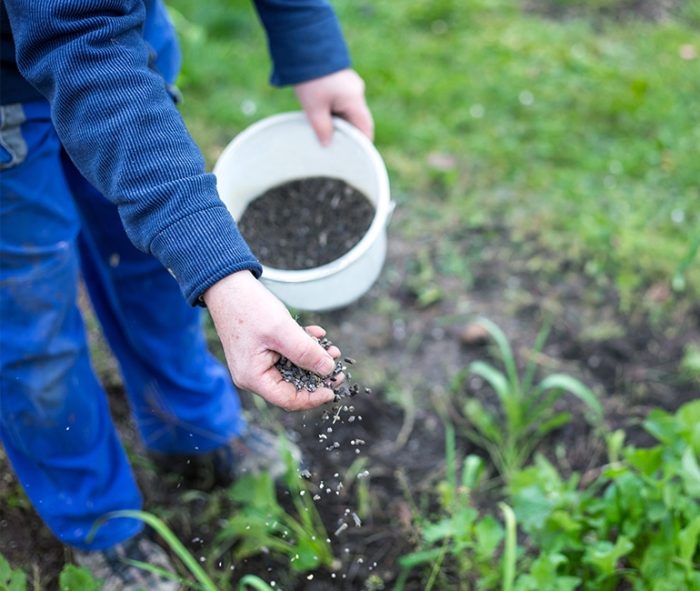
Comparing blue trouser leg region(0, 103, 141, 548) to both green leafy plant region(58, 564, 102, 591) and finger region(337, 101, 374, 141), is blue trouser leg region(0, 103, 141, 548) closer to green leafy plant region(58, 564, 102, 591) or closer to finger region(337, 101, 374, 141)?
green leafy plant region(58, 564, 102, 591)

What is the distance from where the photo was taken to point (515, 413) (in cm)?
215

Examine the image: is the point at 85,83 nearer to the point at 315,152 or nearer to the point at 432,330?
the point at 315,152

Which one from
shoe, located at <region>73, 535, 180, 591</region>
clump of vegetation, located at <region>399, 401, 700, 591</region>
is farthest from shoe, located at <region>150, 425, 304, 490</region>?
clump of vegetation, located at <region>399, 401, 700, 591</region>

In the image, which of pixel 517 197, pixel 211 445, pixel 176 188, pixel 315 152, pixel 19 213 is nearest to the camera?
pixel 176 188

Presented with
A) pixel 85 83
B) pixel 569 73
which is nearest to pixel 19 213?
pixel 85 83

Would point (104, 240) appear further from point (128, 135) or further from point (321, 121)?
point (128, 135)

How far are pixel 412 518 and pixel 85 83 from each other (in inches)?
49.6

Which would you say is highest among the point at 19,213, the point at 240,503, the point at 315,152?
the point at 19,213

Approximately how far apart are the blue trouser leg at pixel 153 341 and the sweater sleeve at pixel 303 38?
46cm

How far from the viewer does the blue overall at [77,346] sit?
155cm

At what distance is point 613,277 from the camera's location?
268 cm

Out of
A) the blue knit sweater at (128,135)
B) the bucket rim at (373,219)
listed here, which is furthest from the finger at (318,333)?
the bucket rim at (373,219)

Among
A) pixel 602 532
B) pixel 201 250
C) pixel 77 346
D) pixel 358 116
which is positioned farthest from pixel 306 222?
pixel 602 532

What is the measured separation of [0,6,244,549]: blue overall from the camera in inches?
61.0
